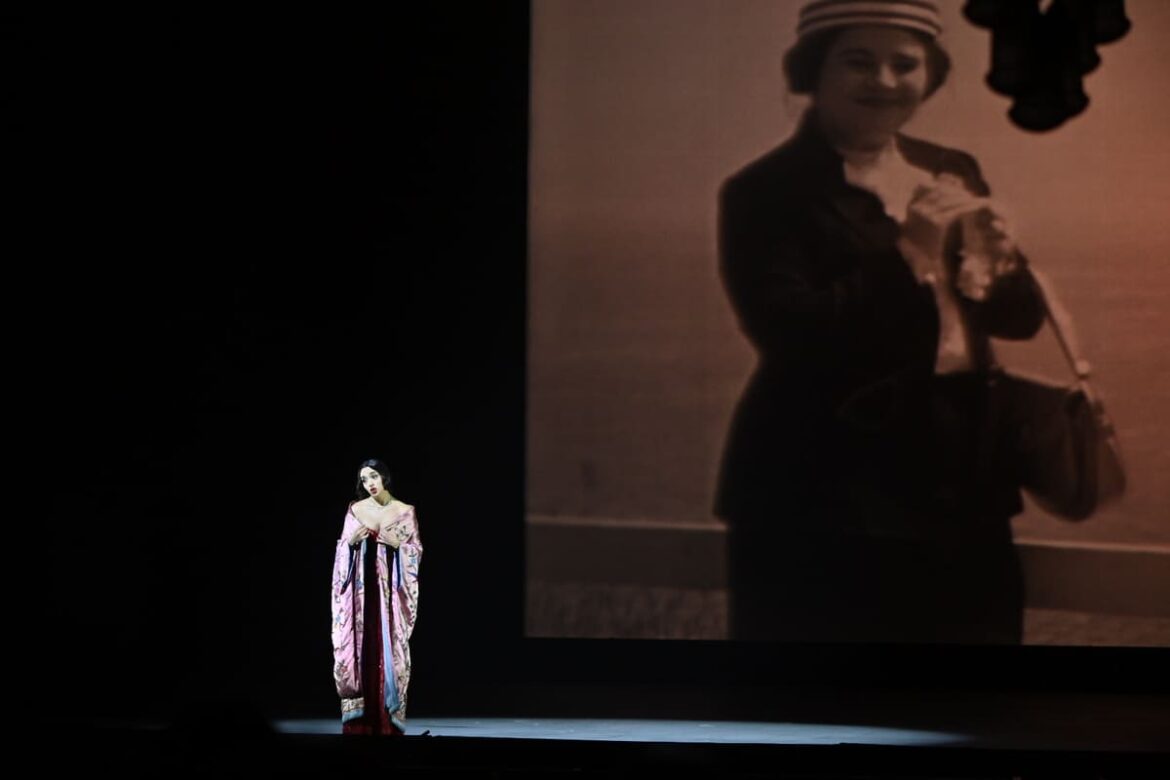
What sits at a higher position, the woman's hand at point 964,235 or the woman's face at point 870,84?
the woman's face at point 870,84

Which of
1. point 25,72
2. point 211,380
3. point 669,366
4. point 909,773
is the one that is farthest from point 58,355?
point 909,773

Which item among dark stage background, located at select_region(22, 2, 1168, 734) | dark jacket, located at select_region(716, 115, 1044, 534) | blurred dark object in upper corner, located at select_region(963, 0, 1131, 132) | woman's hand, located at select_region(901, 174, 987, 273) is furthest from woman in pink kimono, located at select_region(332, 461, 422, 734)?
blurred dark object in upper corner, located at select_region(963, 0, 1131, 132)

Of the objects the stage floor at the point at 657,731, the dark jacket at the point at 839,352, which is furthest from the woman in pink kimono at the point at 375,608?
the dark jacket at the point at 839,352

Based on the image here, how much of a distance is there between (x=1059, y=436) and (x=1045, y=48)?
1.58 metres

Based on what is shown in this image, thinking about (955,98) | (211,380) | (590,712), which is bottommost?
(590,712)

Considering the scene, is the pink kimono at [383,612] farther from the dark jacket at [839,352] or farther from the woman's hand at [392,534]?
the dark jacket at [839,352]

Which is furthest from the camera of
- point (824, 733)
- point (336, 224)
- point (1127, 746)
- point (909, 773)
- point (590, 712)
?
point (336, 224)

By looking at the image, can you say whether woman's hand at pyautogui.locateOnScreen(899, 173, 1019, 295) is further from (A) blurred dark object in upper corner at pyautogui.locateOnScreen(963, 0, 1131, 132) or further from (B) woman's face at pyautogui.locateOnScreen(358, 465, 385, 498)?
(B) woman's face at pyautogui.locateOnScreen(358, 465, 385, 498)

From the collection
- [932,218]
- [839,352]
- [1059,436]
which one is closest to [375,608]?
[839,352]

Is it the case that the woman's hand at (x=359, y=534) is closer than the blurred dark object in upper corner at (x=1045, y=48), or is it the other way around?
the woman's hand at (x=359, y=534)

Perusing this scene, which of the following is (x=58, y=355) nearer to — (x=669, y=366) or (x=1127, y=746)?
(x=669, y=366)

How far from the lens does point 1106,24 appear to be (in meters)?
6.58

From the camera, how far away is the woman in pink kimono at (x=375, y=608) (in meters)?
5.68

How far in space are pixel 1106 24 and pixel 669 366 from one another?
2.29m
